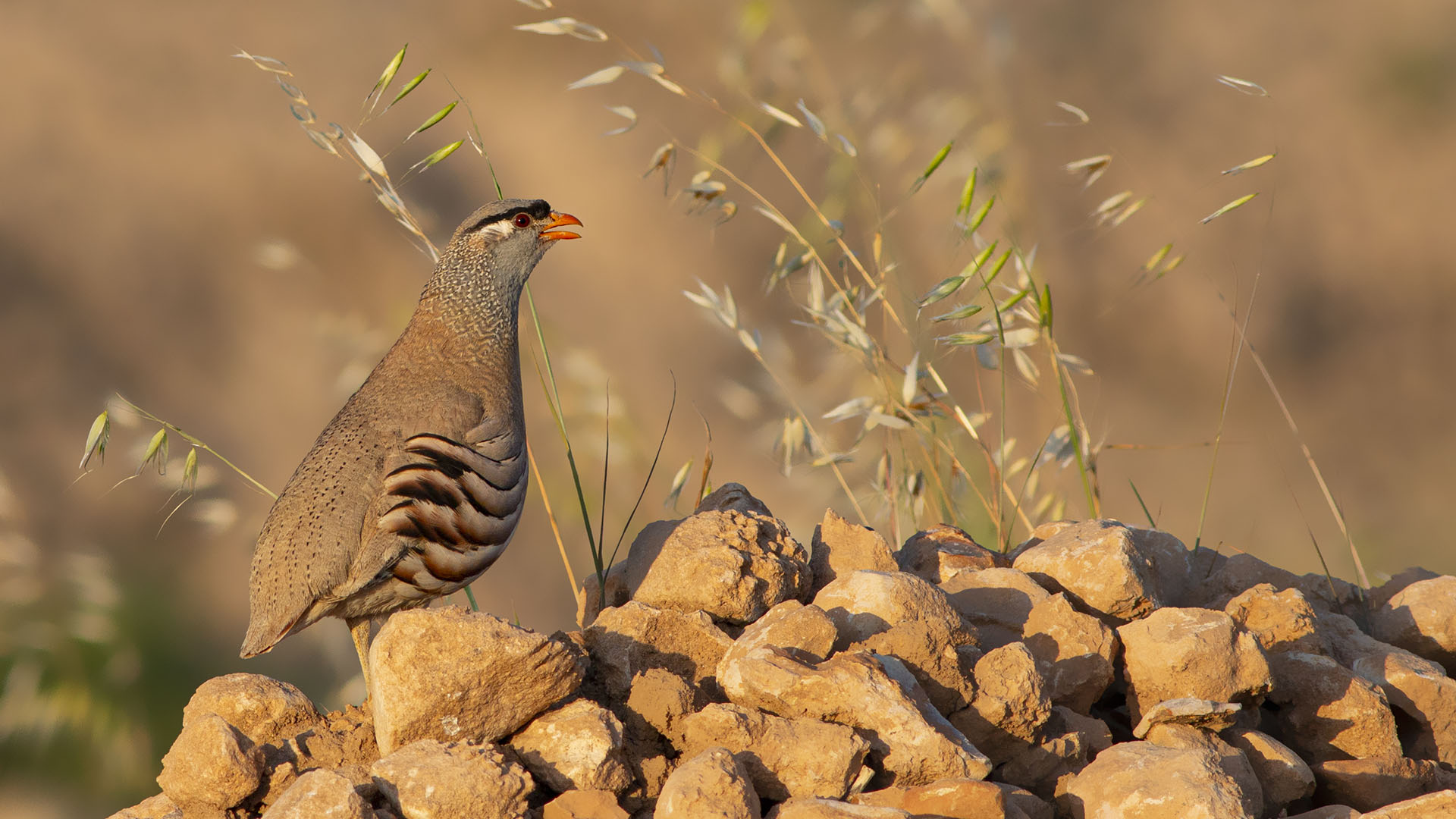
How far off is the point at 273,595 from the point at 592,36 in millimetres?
1899

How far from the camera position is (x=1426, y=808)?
6.72 feet

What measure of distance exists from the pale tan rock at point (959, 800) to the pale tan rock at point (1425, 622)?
1803 mm

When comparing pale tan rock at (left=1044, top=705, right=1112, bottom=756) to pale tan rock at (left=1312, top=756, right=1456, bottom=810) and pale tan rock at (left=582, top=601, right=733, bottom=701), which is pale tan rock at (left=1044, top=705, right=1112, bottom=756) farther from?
pale tan rock at (left=582, top=601, right=733, bottom=701)

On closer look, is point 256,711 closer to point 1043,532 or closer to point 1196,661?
point 1196,661

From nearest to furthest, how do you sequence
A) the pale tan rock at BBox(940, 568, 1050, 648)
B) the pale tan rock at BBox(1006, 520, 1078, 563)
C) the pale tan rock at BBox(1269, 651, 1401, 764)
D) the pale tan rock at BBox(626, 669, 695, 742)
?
1. the pale tan rock at BBox(626, 669, 695, 742)
2. the pale tan rock at BBox(1269, 651, 1401, 764)
3. the pale tan rock at BBox(940, 568, 1050, 648)
4. the pale tan rock at BBox(1006, 520, 1078, 563)

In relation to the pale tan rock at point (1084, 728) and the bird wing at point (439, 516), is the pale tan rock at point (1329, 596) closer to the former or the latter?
the pale tan rock at point (1084, 728)

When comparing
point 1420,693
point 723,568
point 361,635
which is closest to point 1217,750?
point 1420,693

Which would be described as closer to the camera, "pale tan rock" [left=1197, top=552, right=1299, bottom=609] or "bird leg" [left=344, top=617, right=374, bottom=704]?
"pale tan rock" [left=1197, top=552, right=1299, bottom=609]

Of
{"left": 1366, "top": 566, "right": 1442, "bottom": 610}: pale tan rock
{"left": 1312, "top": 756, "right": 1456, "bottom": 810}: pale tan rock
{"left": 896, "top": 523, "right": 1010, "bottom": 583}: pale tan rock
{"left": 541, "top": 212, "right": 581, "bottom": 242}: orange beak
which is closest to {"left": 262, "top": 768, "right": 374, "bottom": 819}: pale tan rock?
{"left": 896, "top": 523, "right": 1010, "bottom": 583}: pale tan rock

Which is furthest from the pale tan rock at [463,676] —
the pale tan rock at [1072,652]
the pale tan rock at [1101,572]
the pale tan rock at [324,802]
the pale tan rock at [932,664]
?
the pale tan rock at [1101,572]

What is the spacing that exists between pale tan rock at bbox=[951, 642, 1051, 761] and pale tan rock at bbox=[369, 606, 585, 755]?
0.80 meters

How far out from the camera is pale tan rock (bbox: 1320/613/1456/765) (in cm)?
274

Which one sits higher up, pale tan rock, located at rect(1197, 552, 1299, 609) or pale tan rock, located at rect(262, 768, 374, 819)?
pale tan rock, located at rect(262, 768, 374, 819)

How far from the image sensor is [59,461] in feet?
24.5
